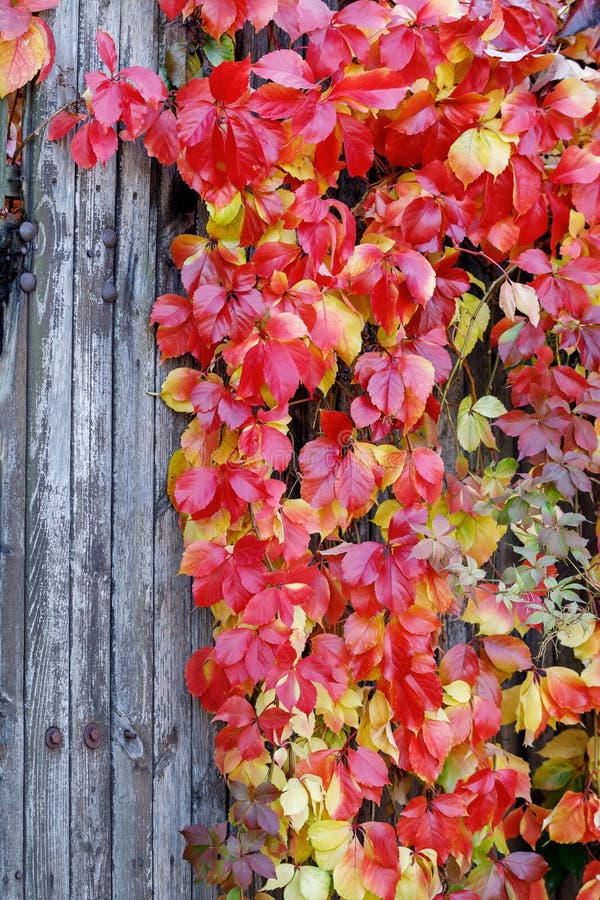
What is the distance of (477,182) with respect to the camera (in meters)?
1.61

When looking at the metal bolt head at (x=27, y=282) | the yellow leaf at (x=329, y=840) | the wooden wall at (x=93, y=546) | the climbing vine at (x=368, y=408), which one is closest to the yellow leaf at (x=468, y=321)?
the climbing vine at (x=368, y=408)

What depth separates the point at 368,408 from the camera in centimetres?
154

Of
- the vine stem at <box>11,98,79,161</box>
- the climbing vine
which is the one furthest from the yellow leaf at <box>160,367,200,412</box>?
the vine stem at <box>11,98,79,161</box>

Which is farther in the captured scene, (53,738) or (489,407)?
(489,407)

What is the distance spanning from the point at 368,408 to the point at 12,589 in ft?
2.34

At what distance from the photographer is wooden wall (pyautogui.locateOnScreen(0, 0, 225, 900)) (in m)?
1.47

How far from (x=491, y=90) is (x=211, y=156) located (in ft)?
1.88

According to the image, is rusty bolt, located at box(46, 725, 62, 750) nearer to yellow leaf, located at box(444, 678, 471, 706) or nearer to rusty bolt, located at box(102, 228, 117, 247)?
yellow leaf, located at box(444, 678, 471, 706)

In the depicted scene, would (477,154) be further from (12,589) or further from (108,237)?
(12,589)

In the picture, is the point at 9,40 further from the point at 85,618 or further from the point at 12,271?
the point at 85,618

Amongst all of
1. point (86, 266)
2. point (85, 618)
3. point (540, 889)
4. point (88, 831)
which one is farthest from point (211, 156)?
point (540, 889)

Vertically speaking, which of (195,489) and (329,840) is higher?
(195,489)

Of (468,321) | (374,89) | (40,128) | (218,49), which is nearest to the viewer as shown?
(374,89)

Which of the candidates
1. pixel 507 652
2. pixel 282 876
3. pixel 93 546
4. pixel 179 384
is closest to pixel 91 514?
pixel 93 546
